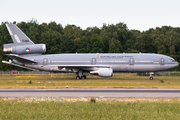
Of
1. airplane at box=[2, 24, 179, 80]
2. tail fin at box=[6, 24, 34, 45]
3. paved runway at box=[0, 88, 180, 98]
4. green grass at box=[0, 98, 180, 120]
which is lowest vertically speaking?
paved runway at box=[0, 88, 180, 98]

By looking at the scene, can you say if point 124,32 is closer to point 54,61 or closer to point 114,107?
point 54,61

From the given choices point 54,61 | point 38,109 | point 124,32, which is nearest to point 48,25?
point 124,32

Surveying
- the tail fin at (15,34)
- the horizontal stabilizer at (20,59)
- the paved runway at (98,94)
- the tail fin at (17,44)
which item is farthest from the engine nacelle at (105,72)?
the paved runway at (98,94)

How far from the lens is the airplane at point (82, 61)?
45750 millimetres

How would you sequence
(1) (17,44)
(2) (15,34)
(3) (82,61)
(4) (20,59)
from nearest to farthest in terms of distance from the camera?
(4) (20,59) < (3) (82,61) < (2) (15,34) < (1) (17,44)

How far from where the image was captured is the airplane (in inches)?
Answer: 1801

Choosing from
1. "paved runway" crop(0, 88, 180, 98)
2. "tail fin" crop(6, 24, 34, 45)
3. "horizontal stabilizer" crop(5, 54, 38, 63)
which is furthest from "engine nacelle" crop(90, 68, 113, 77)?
"paved runway" crop(0, 88, 180, 98)

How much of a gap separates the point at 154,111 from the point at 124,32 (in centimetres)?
12502

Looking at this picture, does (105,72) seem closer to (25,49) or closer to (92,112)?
(25,49)

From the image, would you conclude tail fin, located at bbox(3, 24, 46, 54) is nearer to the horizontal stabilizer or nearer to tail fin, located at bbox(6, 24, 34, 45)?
tail fin, located at bbox(6, 24, 34, 45)

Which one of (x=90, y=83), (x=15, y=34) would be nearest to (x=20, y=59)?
(x=15, y=34)

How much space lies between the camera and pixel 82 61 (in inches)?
1857

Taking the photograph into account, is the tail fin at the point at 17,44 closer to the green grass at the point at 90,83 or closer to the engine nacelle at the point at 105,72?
the green grass at the point at 90,83

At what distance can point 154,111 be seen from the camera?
13.1 meters
